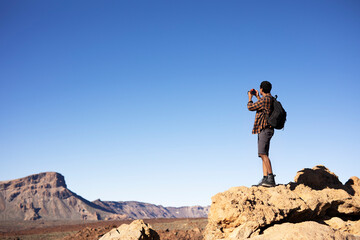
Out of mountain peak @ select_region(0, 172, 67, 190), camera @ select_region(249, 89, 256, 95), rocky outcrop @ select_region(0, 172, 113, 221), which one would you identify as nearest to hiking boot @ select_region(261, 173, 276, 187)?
camera @ select_region(249, 89, 256, 95)

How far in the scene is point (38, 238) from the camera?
1304 inches

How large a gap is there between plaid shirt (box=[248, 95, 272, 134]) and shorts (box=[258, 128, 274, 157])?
3.5 inches

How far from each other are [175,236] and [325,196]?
1659 cm

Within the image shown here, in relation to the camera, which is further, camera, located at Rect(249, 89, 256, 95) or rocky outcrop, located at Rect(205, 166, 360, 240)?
camera, located at Rect(249, 89, 256, 95)

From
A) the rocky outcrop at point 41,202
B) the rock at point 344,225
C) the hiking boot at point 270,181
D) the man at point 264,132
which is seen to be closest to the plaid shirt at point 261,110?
the man at point 264,132

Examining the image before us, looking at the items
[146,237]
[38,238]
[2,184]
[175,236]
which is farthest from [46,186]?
[146,237]

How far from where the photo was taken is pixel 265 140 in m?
6.30

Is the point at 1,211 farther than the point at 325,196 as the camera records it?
Yes

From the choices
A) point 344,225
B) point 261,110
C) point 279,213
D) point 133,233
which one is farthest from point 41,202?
point 279,213

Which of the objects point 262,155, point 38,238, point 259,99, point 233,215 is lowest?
point 38,238

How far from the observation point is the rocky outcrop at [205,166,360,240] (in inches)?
208

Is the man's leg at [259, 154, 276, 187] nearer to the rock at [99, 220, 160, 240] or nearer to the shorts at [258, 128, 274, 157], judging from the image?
the shorts at [258, 128, 274, 157]

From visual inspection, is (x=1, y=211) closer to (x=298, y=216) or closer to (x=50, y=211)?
(x=50, y=211)

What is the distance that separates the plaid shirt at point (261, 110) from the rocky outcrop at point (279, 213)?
4.16 feet
